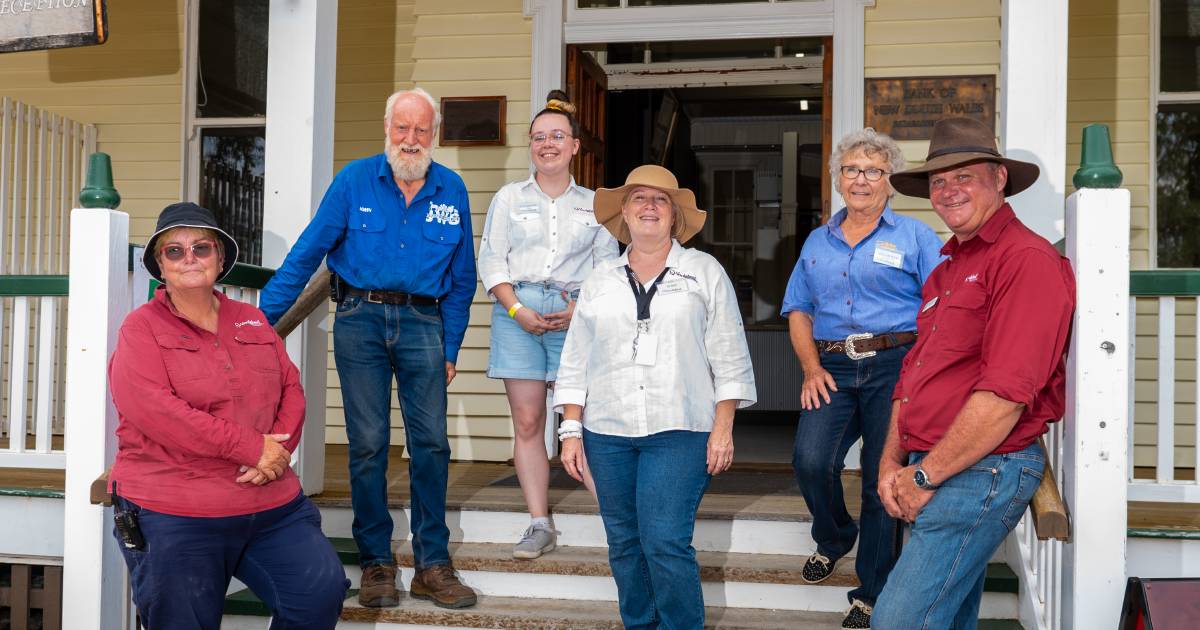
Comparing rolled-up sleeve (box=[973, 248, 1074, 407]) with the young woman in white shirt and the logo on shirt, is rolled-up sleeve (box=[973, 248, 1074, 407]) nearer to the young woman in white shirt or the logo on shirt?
the logo on shirt

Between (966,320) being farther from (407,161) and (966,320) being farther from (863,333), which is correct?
(407,161)

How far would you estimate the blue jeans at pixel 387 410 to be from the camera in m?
3.70

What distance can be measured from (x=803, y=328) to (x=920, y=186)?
90cm

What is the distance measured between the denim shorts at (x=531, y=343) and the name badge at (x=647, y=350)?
885 millimetres

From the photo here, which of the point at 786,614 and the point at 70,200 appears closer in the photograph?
the point at 786,614

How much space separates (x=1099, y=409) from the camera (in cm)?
304

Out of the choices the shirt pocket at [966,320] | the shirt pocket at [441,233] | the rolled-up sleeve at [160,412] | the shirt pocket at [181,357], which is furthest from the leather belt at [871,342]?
the shirt pocket at [181,357]

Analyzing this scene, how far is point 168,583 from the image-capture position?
2.81 m

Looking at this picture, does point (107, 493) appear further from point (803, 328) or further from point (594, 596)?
point (803, 328)

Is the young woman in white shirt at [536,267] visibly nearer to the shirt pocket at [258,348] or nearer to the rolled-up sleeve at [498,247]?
the rolled-up sleeve at [498,247]

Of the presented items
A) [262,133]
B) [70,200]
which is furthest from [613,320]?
[70,200]

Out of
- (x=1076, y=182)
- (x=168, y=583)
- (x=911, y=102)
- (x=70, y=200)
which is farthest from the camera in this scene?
(x=70, y=200)

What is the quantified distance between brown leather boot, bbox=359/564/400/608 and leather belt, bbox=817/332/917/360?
175 cm

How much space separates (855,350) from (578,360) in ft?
2.93
